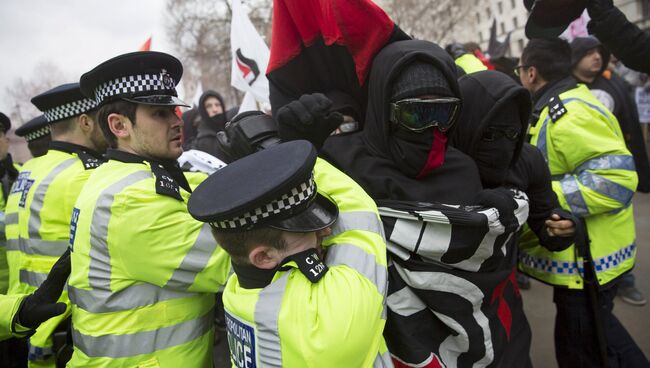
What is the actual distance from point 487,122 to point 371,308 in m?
1.07

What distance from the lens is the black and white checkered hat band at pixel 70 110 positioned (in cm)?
268

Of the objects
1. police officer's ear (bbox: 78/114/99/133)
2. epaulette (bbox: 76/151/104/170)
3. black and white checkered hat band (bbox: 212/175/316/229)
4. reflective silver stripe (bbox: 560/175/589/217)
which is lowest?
reflective silver stripe (bbox: 560/175/589/217)

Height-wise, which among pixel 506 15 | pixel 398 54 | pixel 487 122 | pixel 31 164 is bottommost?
pixel 506 15

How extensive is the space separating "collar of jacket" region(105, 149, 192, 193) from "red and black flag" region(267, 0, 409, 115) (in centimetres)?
56

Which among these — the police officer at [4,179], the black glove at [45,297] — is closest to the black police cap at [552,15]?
the black glove at [45,297]

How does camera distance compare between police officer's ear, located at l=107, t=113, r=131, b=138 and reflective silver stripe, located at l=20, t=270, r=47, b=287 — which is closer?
police officer's ear, located at l=107, t=113, r=131, b=138

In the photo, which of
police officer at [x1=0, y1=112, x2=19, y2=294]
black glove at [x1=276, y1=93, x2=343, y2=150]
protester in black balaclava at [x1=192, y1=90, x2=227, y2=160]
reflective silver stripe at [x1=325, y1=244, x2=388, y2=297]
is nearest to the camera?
reflective silver stripe at [x1=325, y1=244, x2=388, y2=297]

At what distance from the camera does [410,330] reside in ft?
5.01

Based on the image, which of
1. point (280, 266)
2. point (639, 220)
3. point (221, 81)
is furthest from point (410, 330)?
point (221, 81)

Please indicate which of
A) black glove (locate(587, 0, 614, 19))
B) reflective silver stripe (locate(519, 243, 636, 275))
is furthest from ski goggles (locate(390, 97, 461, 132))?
reflective silver stripe (locate(519, 243, 636, 275))

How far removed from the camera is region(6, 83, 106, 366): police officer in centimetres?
242

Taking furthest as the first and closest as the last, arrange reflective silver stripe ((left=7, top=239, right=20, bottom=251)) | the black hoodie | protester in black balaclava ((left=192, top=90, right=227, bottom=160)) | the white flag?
protester in black balaclava ((left=192, top=90, right=227, bottom=160)) → the white flag → reflective silver stripe ((left=7, top=239, right=20, bottom=251)) → the black hoodie

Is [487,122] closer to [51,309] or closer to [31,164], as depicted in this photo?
[51,309]

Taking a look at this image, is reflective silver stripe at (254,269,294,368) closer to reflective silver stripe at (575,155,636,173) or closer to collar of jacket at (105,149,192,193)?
collar of jacket at (105,149,192,193)
